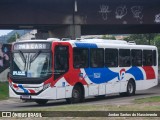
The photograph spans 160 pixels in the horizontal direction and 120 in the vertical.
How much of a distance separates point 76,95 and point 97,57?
8.17ft

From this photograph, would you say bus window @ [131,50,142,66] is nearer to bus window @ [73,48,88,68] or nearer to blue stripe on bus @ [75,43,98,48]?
blue stripe on bus @ [75,43,98,48]

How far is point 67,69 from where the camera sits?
23.2 meters

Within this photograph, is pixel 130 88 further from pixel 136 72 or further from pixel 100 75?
pixel 100 75

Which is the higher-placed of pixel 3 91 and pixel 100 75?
pixel 100 75

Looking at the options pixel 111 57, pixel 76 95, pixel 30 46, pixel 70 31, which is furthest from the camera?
pixel 70 31

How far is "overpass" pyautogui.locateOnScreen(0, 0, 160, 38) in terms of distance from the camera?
34.7 metres

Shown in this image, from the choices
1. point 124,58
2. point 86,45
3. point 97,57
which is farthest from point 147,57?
point 86,45

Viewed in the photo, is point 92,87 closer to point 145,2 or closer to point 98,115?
point 98,115

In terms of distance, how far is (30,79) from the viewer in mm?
22609

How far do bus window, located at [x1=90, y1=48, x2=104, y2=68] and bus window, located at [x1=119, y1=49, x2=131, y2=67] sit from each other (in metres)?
1.90

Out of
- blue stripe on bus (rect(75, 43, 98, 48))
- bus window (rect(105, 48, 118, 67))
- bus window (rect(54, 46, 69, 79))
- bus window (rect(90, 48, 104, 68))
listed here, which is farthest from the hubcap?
bus window (rect(54, 46, 69, 79))

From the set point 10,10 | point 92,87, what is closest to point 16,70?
point 92,87

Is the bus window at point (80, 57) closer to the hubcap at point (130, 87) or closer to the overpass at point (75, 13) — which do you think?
the hubcap at point (130, 87)

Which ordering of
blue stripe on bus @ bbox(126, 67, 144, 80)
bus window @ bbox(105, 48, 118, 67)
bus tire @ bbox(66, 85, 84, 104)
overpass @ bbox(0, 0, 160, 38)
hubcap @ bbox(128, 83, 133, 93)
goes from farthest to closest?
overpass @ bbox(0, 0, 160, 38)
hubcap @ bbox(128, 83, 133, 93)
blue stripe on bus @ bbox(126, 67, 144, 80)
bus window @ bbox(105, 48, 118, 67)
bus tire @ bbox(66, 85, 84, 104)
